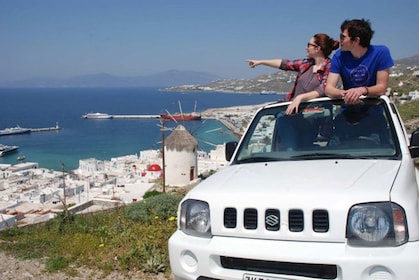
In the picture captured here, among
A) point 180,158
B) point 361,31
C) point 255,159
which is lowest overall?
point 180,158

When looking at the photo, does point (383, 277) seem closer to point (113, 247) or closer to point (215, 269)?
point (215, 269)

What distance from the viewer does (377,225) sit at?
2.56 m

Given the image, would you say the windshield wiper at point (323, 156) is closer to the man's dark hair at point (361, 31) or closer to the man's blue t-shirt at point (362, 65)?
the man's blue t-shirt at point (362, 65)

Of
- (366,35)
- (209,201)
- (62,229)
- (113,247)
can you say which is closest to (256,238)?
(209,201)

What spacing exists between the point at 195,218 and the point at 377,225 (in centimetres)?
128

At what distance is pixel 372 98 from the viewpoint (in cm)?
406

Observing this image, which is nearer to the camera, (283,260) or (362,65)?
(283,260)

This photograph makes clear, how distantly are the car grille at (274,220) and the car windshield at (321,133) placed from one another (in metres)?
1.04

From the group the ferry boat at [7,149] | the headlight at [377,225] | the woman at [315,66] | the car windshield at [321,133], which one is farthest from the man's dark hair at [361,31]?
the ferry boat at [7,149]

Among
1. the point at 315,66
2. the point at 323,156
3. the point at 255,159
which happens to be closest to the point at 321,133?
the point at 323,156

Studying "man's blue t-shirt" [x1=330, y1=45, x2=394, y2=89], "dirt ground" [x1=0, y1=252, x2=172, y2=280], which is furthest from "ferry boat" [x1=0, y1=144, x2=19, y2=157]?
"man's blue t-shirt" [x1=330, y1=45, x2=394, y2=89]

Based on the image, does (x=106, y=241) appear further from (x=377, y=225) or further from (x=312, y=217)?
(x=377, y=225)

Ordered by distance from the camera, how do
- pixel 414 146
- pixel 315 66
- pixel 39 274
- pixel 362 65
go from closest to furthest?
pixel 414 146, pixel 362 65, pixel 39 274, pixel 315 66

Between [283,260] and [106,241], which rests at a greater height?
[283,260]
